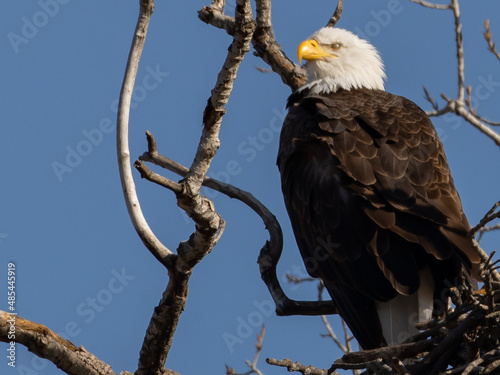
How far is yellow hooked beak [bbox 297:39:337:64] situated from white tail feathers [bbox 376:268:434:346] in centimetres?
250

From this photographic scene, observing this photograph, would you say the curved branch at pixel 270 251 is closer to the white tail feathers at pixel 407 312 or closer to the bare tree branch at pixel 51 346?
the white tail feathers at pixel 407 312

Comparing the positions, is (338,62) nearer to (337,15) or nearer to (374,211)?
(337,15)

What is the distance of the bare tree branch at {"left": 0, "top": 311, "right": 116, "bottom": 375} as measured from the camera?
15.3 ft

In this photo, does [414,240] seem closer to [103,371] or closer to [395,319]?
[395,319]

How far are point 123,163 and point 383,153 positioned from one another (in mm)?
1835

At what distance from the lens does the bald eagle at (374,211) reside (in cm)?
496

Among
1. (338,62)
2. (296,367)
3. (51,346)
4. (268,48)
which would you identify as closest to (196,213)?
(296,367)

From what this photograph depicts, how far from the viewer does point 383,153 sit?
531cm

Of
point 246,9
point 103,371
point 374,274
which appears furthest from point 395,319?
point 246,9

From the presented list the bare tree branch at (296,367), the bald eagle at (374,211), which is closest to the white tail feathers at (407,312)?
the bald eagle at (374,211)

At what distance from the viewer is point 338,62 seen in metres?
7.00

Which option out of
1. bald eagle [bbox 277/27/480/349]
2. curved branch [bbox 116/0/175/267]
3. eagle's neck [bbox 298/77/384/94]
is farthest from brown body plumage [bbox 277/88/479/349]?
curved branch [bbox 116/0/175/267]

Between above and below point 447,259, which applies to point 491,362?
below

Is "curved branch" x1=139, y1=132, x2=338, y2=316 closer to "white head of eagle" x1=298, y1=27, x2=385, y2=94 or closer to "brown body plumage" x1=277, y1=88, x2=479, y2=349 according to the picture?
"brown body plumage" x1=277, y1=88, x2=479, y2=349
